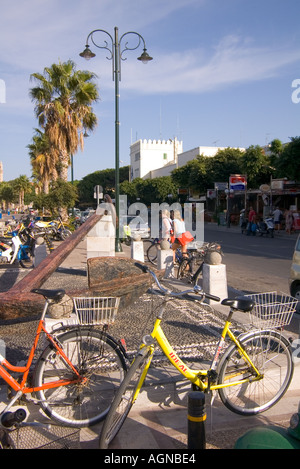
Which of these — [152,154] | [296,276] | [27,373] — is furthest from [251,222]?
[152,154]

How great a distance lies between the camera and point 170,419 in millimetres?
3561

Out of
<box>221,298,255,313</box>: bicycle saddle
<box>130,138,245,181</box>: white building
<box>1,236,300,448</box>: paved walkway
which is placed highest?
<box>130,138,245,181</box>: white building

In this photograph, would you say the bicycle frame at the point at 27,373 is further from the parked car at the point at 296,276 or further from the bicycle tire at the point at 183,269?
the bicycle tire at the point at 183,269

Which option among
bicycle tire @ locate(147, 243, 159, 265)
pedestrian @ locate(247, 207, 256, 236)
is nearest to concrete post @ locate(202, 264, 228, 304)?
bicycle tire @ locate(147, 243, 159, 265)

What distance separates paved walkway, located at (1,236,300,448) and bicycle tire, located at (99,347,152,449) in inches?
9.1

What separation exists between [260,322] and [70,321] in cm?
190

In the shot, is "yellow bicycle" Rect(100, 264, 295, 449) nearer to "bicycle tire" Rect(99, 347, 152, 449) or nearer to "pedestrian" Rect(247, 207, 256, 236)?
"bicycle tire" Rect(99, 347, 152, 449)

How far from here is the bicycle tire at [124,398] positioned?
282cm

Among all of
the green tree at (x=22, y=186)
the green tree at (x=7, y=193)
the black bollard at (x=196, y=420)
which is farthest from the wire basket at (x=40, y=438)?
the green tree at (x=7, y=193)

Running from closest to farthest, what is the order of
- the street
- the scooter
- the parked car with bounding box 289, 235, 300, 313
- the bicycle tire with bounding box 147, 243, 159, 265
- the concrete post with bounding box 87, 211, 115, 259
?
the parked car with bounding box 289, 235, 300, 313, the street, the concrete post with bounding box 87, 211, 115, 259, the bicycle tire with bounding box 147, 243, 159, 265, the scooter

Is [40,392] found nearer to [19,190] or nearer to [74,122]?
[74,122]

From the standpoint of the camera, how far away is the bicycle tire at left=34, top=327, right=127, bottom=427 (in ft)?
11.0

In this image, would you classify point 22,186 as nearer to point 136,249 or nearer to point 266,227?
point 266,227
